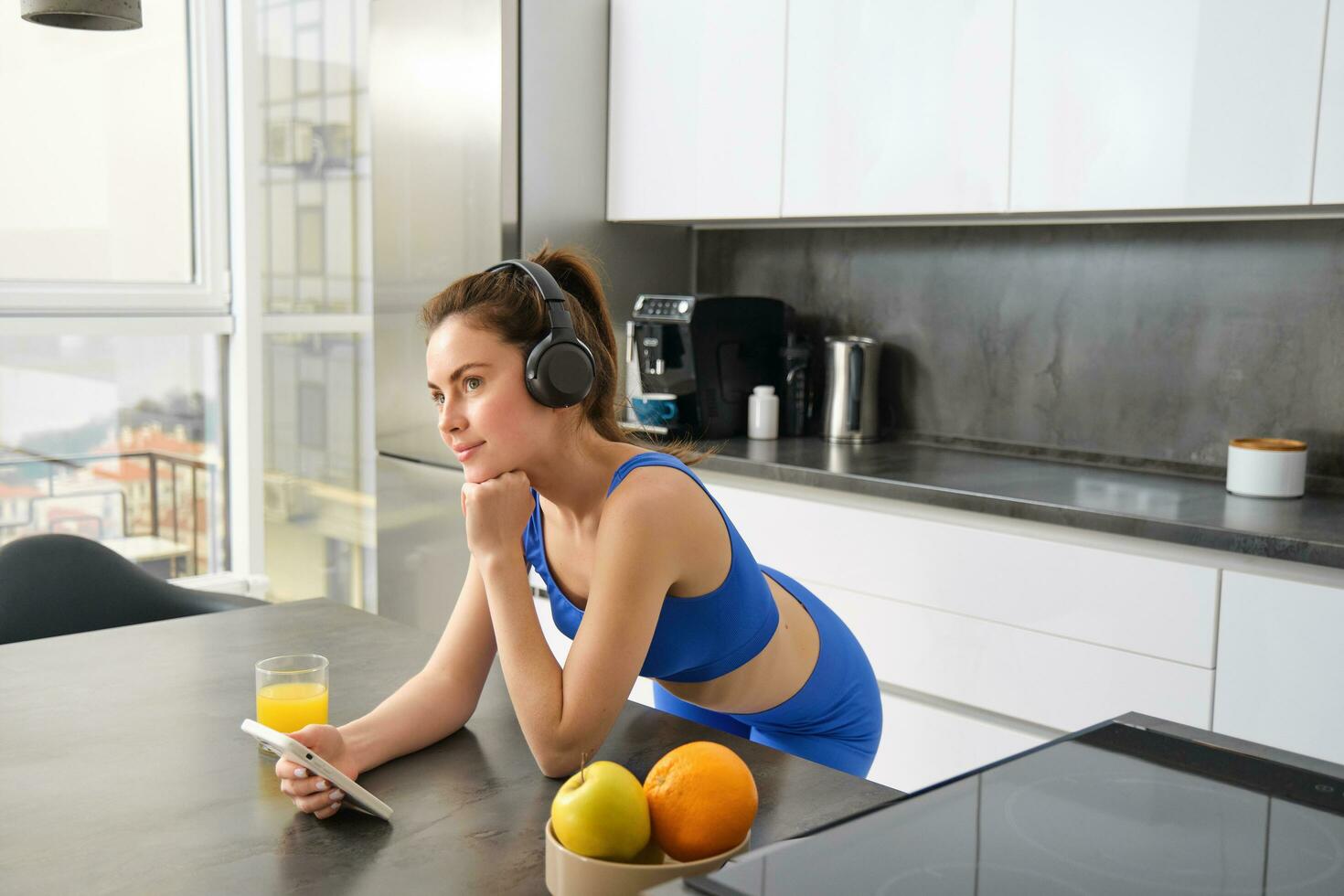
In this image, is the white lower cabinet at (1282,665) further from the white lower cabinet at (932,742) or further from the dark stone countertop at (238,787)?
the dark stone countertop at (238,787)

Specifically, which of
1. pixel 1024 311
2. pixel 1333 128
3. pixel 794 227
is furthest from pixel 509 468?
pixel 794 227

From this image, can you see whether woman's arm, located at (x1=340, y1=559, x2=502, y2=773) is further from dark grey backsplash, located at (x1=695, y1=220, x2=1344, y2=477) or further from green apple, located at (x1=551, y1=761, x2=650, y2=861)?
dark grey backsplash, located at (x1=695, y1=220, x2=1344, y2=477)

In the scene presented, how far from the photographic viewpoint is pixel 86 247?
3688mm

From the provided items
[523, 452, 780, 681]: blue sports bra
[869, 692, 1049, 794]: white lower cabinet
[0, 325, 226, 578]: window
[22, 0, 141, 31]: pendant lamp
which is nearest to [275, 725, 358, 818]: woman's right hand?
[523, 452, 780, 681]: blue sports bra

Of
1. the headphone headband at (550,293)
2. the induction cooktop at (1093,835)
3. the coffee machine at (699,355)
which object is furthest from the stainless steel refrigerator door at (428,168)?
the induction cooktop at (1093,835)

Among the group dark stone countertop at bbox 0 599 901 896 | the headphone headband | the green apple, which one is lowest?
dark stone countertop at bbox 0 599 901 896

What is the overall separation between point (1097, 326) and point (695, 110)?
1.15 meters

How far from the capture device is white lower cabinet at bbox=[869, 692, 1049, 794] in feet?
8.10

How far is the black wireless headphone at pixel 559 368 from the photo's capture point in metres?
1.32

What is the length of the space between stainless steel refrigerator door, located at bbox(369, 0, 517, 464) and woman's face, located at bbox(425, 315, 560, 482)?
2004 mm

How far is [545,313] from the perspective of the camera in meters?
1.39

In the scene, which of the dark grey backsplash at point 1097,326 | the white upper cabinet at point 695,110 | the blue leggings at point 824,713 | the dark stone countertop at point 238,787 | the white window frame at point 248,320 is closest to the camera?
the dark stone countertop at point 238,787

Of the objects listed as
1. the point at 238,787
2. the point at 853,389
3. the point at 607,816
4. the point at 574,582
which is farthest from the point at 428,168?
the point at 607,816

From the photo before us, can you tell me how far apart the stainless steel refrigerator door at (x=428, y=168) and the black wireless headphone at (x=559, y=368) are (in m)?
2.02
